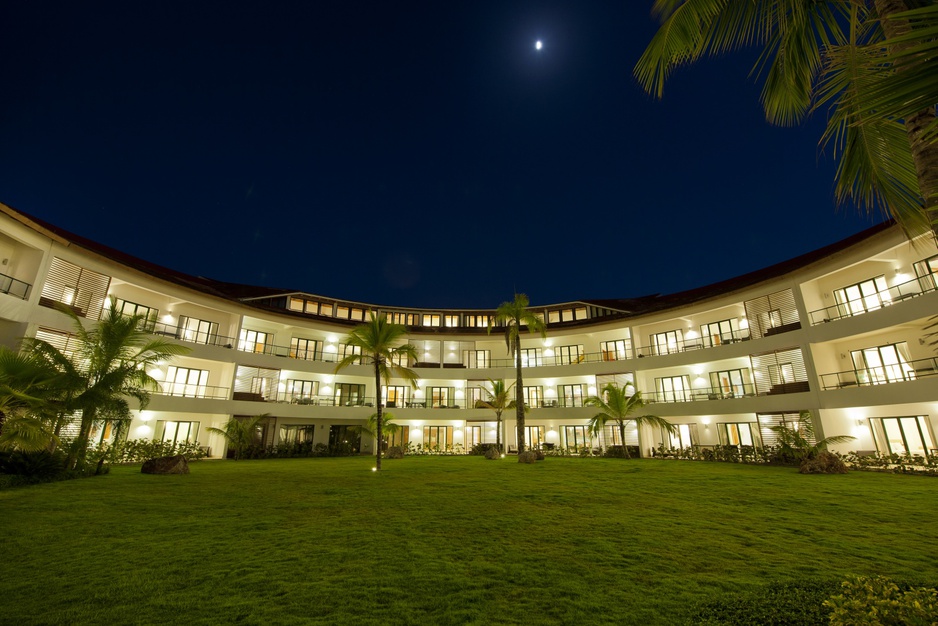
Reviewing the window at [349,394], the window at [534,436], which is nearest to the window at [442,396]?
the window at [349,394]

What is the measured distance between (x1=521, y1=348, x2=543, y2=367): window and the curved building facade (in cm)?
10

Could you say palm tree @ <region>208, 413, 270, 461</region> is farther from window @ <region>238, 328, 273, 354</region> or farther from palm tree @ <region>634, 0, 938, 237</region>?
palm tree @ <region>634, 0, 938, 237</region>

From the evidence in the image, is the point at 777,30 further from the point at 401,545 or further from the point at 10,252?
the point at 10,252

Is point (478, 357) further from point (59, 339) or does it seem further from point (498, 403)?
point (59, 339)

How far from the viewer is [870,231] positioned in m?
18.5

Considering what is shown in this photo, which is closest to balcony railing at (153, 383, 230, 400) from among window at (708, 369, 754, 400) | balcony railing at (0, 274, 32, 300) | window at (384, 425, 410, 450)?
balcony railing at (0, 274, 32, 300)

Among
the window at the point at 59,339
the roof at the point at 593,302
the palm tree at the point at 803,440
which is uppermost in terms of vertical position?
the roof at the point at 593,302

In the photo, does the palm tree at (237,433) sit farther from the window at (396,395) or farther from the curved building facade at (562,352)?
the window at (396,395)

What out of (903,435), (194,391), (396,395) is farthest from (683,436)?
(194,391)

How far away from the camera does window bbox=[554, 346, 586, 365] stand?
108ft

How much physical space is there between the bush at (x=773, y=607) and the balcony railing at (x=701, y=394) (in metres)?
21.2

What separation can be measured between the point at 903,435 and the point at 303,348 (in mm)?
33004

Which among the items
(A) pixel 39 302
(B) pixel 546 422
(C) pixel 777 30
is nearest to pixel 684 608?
(C) pixel 777 30

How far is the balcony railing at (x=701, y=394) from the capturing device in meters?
24.2
